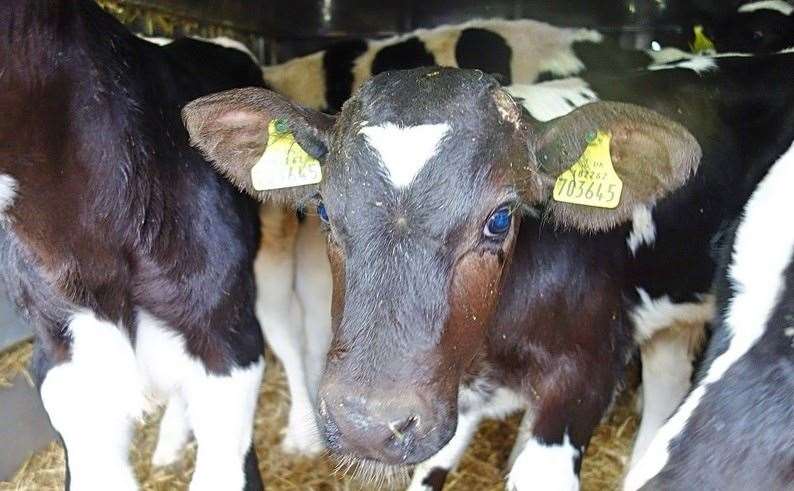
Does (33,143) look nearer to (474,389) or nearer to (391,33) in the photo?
(474,389)

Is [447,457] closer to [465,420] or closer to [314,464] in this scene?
[465,420]

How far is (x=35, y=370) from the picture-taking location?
2557 millimetres

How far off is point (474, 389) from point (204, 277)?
0.88 metres

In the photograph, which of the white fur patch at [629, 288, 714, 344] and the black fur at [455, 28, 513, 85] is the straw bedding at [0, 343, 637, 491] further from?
the black fur at [455, 28, 513, 85]

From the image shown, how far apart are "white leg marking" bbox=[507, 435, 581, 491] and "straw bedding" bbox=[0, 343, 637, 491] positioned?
2.85ft

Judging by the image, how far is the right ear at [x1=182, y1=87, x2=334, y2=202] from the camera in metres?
2.30

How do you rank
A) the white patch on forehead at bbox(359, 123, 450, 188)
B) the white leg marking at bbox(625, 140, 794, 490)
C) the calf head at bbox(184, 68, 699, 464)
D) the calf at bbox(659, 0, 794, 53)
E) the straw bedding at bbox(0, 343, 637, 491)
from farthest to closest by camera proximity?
the calf at bbox(659, 0, 794, 53) → the straw bedding at bbox(0, 343, 637, 491) → the white patch on forehead at bbox(359, 123, 450, 188) → the calf head at bbox(184, 68, 699, 464) → the white leg marking at bbox(625, 140, 794, 490)

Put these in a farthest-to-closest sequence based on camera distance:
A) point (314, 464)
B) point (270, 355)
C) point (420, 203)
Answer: point (270, 355)
point (314, 464)
point (420, 203)

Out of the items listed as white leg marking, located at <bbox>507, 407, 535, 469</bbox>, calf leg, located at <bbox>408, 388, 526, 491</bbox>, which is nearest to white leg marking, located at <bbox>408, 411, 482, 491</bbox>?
calf leg, located at <bbox>408, 388, 526, 491</bbox>

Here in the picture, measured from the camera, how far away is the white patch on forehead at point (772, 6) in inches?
201

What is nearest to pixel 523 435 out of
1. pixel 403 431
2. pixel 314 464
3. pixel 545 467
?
pixel 545 467

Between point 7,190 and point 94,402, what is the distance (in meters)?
0.68

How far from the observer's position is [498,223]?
79.7 inches

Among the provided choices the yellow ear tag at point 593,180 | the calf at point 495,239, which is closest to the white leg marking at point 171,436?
the calf at point 495,239
